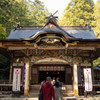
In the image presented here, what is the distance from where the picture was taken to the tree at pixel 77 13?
2305 centimetres

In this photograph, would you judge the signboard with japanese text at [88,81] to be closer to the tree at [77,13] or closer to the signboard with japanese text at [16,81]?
the signboard with japanese text at [16,81]

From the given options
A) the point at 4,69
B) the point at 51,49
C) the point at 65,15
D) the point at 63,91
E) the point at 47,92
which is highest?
the point at 65,15

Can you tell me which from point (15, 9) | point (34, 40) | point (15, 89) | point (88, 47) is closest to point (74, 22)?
point (15, 9)

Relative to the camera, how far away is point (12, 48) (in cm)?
984

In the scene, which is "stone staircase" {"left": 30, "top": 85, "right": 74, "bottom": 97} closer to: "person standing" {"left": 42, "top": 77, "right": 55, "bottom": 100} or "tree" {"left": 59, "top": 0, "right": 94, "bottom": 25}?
"person standing" {"left": 42, "top": 77, "right": 55, "bottom": 100}

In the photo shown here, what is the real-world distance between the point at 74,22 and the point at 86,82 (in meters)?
16.2

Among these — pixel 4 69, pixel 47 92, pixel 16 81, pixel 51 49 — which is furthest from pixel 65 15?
pixel 47 92

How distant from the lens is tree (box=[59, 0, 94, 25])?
23.0 m

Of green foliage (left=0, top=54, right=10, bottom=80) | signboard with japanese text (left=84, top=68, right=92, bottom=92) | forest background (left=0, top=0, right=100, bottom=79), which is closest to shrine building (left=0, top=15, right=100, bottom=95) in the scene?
signboard with japanese text (left=84, top=68, right=92, bottom=92)

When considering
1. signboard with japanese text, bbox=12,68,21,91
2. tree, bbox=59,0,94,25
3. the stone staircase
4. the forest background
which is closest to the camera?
signboard with japanese text, bbox=12,68,21,91

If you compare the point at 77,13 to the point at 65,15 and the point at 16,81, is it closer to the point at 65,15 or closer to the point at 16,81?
the point at 65,15

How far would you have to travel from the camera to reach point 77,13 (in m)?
23.7

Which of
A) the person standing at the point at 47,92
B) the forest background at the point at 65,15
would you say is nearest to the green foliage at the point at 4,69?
the forest background at the point at 65,15

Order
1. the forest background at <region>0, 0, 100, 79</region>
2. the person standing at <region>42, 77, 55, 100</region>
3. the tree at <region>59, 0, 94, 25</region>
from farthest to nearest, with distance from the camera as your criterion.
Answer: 1. the tree at <region>59, 0, 94, 25</region>
2. the forest background at <region>0, 0, 100, 79</region>
3. the person standing at <region>42, 77, 55, 100</region>
